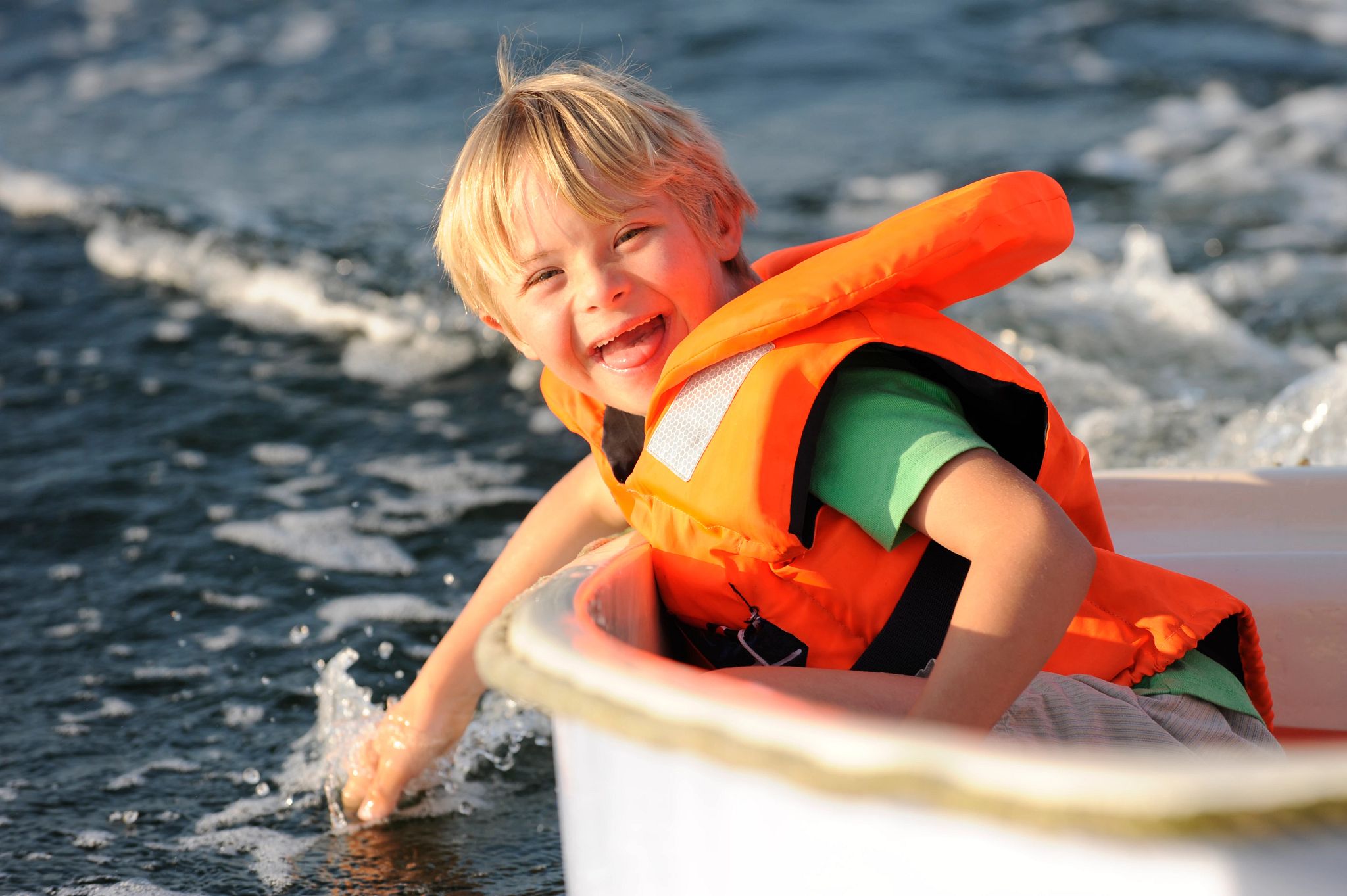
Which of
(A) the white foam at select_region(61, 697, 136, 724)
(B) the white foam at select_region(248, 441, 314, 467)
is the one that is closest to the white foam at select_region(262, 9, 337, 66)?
(B) the white foam at select_region(248, 441, 314, 467)

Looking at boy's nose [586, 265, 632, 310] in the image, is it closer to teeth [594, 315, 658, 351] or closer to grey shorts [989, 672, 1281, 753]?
teeth [594, 315, 658, 351]

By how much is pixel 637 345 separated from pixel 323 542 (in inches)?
73.8

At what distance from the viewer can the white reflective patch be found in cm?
154

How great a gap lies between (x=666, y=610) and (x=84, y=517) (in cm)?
243

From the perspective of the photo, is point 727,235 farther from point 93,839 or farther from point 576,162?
point 93,839

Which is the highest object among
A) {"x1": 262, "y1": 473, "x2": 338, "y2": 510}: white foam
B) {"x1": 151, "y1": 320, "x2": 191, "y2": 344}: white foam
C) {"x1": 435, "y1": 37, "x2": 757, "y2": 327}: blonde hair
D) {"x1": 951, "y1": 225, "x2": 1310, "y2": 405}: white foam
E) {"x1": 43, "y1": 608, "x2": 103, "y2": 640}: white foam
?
{"x1": 435, "y1": 37, "x2": 757, "y2": 327}: blonde hair

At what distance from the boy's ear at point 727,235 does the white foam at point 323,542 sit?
5.32ft

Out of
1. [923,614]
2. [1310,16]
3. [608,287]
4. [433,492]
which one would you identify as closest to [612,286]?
[608,287]

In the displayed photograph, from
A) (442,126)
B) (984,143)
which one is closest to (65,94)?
(442,126)

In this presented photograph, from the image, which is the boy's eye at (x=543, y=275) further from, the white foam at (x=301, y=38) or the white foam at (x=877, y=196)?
the white foam at (x=301, y=38)

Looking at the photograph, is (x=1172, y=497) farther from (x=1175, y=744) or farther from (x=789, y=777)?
(x=789, y=777)

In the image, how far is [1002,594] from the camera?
1320mm

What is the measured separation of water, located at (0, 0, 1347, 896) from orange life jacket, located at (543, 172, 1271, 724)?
0.77 meters

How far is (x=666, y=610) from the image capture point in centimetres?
170
